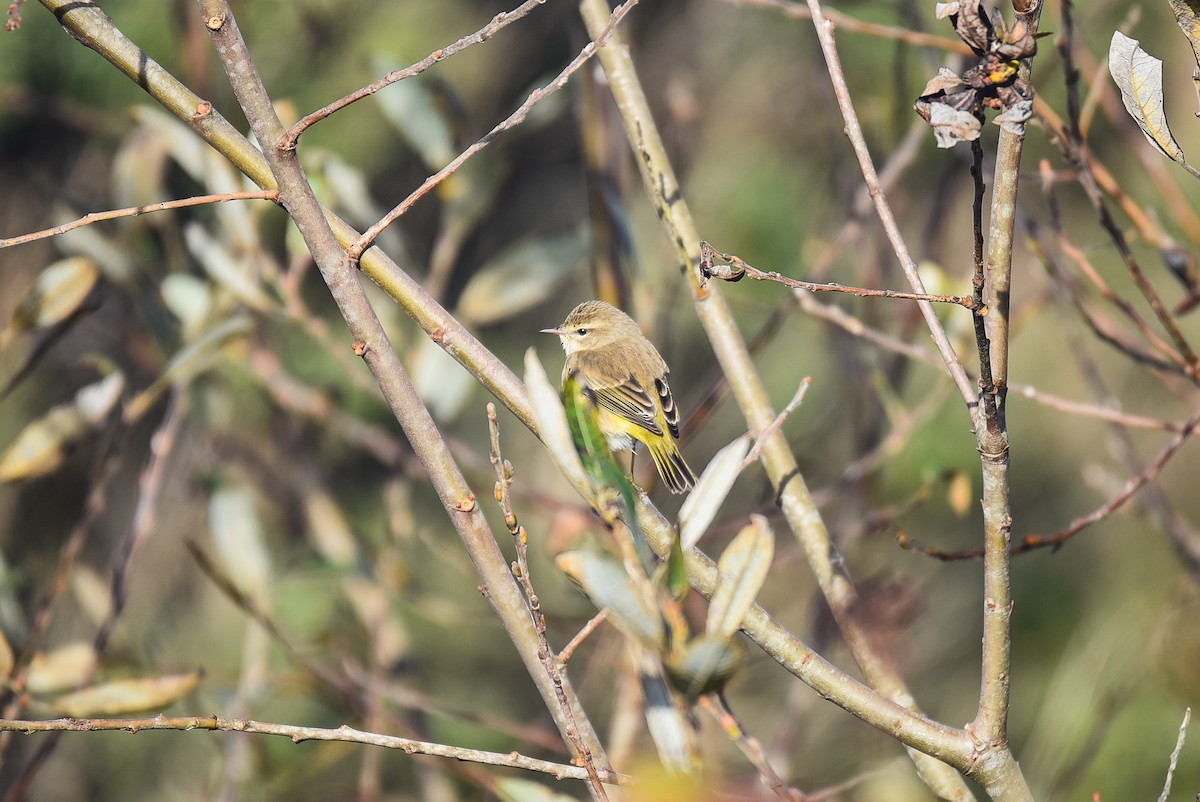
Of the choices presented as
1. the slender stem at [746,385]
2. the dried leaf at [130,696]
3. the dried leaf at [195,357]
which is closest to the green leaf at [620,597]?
the slender stem at [746,385]

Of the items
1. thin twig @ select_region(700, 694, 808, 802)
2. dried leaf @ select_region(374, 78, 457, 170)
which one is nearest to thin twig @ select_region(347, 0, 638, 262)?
thin twig @ select_region(700, 694, 808, 802)

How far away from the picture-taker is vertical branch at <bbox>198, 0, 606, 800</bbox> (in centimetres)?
94

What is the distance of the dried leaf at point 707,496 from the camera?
2.94 feet

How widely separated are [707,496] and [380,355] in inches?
13.0

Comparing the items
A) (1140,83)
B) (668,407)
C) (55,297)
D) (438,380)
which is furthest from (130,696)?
(1140,83)

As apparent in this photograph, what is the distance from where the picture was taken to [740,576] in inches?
32.5

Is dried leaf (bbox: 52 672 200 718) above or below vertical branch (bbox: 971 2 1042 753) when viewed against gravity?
below

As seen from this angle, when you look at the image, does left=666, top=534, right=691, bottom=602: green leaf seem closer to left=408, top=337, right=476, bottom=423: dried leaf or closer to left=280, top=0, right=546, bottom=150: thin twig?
left=280, top=0, right=546, bottom=150: thin twig

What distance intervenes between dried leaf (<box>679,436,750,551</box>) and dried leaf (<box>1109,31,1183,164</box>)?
46 centimetres

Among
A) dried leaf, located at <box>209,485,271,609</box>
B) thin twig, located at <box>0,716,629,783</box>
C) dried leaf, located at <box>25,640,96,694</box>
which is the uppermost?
dried leaf, located at <box>209,485,271,609</box>

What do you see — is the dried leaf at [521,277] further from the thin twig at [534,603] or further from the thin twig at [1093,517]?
the thin twig at [534,603]

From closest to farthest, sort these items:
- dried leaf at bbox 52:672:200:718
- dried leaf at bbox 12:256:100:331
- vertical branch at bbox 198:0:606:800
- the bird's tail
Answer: vertical branch at bbox 198:0:606:800 → dried leaf at bbox 52:672:200:718 → dried leaf at bbox 12:256:100:331 → the bird's tail

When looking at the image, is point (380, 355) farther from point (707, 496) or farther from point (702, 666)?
point (702, 666)

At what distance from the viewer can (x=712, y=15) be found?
13.0 ft
